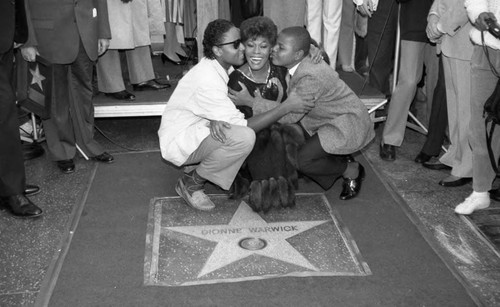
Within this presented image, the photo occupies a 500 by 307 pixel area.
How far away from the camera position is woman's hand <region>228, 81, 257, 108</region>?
4.05 metres

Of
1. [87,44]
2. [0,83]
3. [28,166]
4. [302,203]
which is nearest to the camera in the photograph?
[0,83]

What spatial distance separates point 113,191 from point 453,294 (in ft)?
8.05

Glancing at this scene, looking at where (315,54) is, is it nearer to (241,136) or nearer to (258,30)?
(258,30)

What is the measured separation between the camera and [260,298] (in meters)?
3.19

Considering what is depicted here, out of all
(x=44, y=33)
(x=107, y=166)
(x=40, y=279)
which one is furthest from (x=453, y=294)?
(x=44, y=33)

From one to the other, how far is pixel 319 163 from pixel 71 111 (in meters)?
2.00

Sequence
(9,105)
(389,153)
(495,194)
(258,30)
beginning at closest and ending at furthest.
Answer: (9,105) < (258,30) < (495,194) < (389,153)

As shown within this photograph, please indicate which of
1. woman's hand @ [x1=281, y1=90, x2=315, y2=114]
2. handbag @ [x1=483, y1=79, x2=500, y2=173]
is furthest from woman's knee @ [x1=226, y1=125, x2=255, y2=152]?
handbag @ [x1=483, y1=79, x2=500, y2=173]

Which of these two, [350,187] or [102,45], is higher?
[102,45]

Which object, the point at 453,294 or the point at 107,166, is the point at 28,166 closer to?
the point at 107,166

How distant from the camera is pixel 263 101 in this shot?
4.03 metres

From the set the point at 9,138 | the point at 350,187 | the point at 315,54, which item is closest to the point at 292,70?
the point at 315,54

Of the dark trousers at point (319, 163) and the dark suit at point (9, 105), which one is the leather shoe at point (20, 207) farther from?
the dark trousers at point (319, 163)

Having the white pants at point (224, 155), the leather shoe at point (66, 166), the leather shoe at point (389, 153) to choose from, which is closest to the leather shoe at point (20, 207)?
the leather shoe at point (66, 166)
